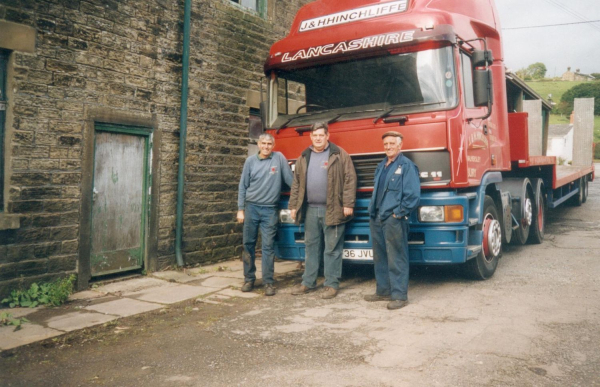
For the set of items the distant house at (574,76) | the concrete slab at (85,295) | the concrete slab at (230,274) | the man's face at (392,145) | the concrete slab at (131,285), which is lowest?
the concrete slab at (85,295)

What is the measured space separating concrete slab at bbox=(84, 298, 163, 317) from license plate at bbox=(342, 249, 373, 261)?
214cm

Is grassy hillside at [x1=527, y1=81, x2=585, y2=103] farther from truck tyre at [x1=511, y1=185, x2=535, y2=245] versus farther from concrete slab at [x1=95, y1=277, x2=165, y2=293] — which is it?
concrete slab at [x1=95, y1=277, x2=165, y2=293]

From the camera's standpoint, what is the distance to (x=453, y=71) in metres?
5.68

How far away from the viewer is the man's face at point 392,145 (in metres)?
5.44

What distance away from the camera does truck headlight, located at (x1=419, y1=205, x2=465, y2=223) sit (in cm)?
553

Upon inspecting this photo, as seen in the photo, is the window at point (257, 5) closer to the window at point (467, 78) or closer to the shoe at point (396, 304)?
the window at point (467, 78)

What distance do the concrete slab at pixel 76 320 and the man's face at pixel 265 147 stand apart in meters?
2.41

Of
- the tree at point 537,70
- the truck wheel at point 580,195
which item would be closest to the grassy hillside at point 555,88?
the tree at point 537,70

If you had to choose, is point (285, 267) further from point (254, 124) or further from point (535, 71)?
point (535, 71)

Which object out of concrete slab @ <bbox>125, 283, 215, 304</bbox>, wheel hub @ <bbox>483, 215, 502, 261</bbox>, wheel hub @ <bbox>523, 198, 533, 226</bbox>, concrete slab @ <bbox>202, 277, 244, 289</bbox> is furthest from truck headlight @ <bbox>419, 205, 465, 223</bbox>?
wheel hub @ <bbox>523, 198, 533, 226</bbox>

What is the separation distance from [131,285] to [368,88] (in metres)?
3.83

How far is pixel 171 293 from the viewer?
640 cm

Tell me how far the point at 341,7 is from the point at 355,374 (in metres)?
4.69

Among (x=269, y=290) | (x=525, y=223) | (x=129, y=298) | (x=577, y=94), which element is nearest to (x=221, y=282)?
(x=269, y=290)
